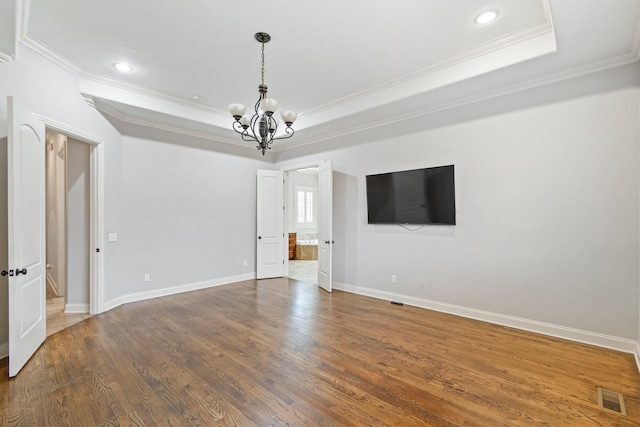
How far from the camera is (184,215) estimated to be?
215 inches

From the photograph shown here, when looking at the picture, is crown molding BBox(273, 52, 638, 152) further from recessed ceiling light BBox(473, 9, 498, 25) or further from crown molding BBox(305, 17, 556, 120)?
recessed ceiling light BBox(473, 9, 498, 25)

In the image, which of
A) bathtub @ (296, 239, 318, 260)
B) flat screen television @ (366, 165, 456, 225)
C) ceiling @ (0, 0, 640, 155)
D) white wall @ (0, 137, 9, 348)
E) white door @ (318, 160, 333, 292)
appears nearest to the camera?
ceiling @ (0, 0, 640, 155)

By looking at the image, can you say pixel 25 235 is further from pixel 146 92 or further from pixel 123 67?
pixel 146 92

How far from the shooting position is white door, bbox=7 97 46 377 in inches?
103

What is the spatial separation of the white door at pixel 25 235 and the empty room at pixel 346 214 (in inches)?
1.2

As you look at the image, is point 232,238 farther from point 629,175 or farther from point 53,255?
point 629,175

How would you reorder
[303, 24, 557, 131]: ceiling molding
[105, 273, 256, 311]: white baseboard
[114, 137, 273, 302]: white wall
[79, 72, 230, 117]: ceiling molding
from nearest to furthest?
[303, 24, 557, 131]: ceiling molding
[79, 72, 230, 117]: ceiling molding
[105, 273, 256, 311]: white baseboard
[114, 137, 273, 302]: white wall

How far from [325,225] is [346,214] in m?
0.46

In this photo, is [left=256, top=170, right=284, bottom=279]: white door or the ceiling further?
[left=256, top=170, right=284, bottom=279]: white door

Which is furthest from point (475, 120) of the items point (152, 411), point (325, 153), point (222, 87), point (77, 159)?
point (77, 159)

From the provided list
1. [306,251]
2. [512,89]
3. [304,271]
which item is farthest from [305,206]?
[512,89]

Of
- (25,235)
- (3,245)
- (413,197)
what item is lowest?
(3,245)

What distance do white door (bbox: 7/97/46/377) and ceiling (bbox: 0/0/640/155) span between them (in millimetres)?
749

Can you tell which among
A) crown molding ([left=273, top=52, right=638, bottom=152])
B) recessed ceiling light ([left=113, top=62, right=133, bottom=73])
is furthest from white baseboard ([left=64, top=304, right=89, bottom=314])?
crown molding ([left=273, top=52, right=638, bottom=152])
